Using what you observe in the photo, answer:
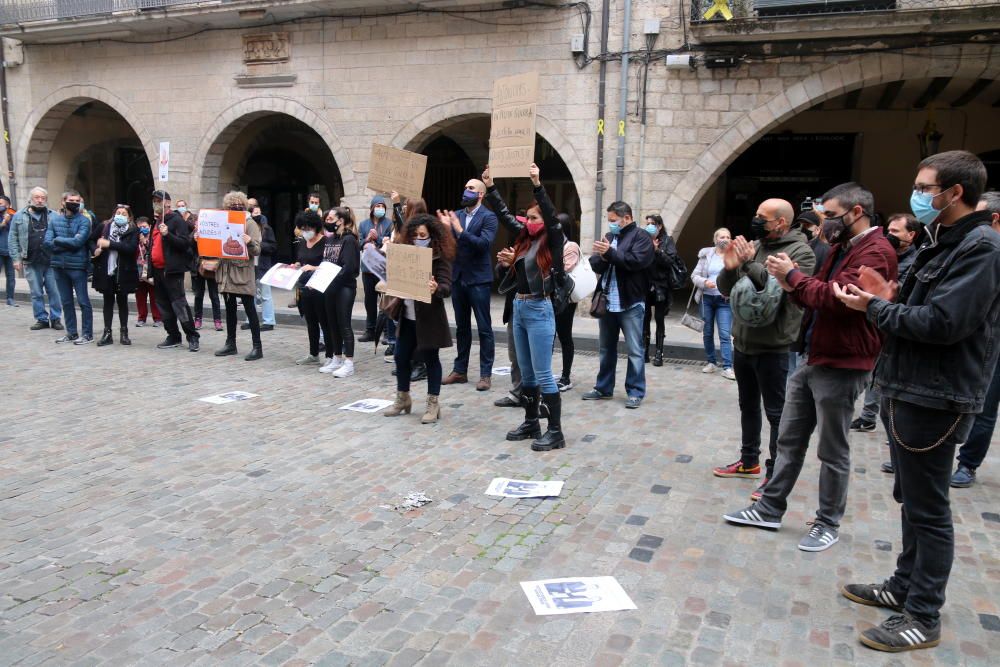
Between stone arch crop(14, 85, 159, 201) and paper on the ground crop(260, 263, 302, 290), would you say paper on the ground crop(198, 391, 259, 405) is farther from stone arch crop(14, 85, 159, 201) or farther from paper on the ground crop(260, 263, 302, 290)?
stone arch crop(14, 85, 159, 201)

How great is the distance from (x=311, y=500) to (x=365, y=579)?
116 cm

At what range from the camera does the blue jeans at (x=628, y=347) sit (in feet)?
24.5

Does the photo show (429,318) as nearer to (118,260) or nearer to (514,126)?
(514,126)

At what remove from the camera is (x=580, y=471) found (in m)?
5.45

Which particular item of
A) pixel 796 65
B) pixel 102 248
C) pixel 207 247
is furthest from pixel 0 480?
pixel 796 65

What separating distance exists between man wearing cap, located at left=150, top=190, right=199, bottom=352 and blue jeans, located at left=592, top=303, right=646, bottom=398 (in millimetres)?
5405

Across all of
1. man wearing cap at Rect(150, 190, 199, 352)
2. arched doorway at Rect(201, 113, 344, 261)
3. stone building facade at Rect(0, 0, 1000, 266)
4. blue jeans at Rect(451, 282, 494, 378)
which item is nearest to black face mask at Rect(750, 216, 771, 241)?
blue jeans at Rect(451, 282, 494, 378)

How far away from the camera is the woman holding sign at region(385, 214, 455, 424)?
6531mm

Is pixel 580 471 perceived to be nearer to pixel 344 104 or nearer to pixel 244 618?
pixel 244 618

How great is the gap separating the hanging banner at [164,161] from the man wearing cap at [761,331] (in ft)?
48.9

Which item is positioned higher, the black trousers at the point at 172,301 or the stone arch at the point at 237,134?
the stone arch at the point at 237,134

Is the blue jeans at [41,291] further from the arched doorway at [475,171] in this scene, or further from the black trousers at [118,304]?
the arched doorway at [475,171]

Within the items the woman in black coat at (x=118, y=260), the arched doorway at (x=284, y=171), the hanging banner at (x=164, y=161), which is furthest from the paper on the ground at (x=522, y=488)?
the arched doorway at (x=284, y=171)

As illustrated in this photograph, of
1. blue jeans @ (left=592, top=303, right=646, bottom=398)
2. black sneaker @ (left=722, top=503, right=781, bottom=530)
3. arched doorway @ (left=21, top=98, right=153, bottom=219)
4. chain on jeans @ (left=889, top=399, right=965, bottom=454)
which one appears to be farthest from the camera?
arched doorway @ (left=21, top=98, right=153, bottom=219)
